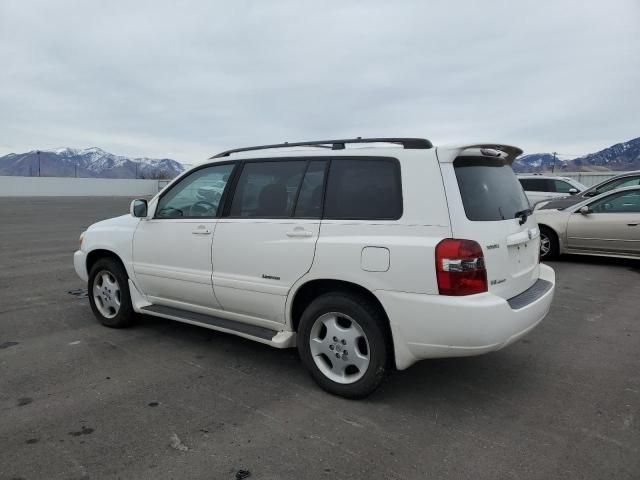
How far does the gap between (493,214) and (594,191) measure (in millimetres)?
8385

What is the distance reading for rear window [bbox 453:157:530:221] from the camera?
11.3ft

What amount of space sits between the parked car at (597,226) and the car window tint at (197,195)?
23.3ft

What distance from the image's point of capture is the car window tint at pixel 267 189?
13.1ft

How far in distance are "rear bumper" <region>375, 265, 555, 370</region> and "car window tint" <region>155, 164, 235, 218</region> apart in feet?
6.04

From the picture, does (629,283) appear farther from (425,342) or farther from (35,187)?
(35,187)

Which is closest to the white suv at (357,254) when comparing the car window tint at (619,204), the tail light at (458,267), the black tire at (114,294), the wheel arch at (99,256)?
the tail light at (458,267)

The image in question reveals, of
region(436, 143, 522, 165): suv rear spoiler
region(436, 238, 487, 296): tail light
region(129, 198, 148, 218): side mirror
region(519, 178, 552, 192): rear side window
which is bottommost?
region(436, 238, 487, 296): tail light

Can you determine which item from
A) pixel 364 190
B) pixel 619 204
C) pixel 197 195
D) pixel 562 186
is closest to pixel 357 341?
pixel 364 190

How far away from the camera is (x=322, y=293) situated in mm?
3770

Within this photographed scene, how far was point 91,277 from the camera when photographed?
5.35 metres

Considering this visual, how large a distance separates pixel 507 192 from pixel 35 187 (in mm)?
43030

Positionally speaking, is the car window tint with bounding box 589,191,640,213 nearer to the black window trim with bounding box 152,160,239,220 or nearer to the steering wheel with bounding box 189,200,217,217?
the black window trim with bounding box 152,160,239,220

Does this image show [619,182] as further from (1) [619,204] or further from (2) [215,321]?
(2) [215,321]

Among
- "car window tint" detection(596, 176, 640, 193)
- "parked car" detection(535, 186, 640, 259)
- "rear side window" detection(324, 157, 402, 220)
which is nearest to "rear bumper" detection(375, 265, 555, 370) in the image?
"rear side window" detection(324, 157, 402, 220)
